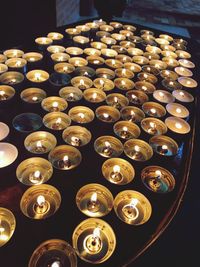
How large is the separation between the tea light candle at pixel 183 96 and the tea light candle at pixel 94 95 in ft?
2.99

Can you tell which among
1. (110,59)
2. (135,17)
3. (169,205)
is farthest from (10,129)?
(135,17)

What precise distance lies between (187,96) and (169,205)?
1.64 meters

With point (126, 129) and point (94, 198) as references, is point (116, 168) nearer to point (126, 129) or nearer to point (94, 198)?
point (94, 198)

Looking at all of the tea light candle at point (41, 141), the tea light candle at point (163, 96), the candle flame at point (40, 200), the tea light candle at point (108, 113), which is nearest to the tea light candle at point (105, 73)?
the tea light candle at point (163, 96)

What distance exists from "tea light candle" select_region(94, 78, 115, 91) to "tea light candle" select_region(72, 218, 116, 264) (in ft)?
5.36

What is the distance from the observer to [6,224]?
150 cm

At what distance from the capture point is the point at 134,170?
74.5 inches

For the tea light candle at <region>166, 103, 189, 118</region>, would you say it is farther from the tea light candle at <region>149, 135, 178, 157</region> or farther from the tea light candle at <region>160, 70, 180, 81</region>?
the tea light candle at <region>160, 70, 180, 81</region>

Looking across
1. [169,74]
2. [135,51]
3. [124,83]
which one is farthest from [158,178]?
[135,51]

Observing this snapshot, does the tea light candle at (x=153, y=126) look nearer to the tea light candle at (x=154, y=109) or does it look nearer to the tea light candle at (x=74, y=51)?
the tea light candle at (x=154, y=109)

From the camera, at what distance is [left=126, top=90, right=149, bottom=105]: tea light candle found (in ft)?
8.90

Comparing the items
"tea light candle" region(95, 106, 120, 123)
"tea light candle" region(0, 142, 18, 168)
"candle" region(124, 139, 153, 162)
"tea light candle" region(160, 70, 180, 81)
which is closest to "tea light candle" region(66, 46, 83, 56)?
"tea light candle" region(160, 70, 180, 81)

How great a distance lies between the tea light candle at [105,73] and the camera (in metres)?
2.97

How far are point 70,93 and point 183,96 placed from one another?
136 centimetres
